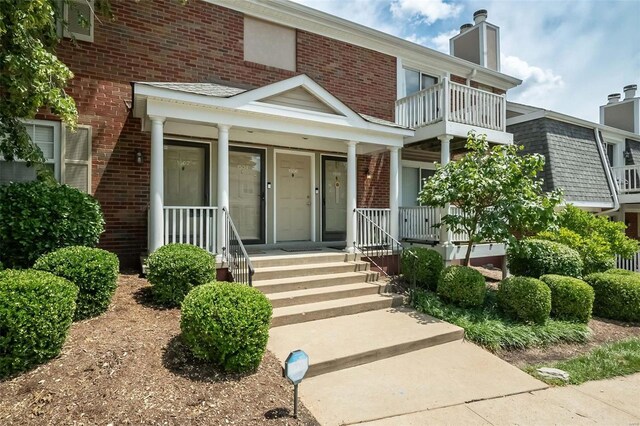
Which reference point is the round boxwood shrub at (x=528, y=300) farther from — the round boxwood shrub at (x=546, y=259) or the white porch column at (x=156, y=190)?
the white porch column at (x=156, y=190)

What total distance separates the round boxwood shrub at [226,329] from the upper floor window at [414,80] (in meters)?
9.21

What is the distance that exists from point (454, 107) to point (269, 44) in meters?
4.90

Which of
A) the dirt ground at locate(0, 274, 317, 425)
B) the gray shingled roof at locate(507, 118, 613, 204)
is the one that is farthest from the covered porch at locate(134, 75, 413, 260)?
the gray shingled roof at locate(507, 118, 613, 204)

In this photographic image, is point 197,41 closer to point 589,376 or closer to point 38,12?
point 38,12

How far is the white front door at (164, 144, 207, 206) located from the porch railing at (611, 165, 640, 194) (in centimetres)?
1513

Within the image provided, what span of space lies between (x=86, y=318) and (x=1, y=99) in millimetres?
3466

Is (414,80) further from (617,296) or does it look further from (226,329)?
(226,329)

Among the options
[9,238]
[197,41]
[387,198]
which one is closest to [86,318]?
[9,238]

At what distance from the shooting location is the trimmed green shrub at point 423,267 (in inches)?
281

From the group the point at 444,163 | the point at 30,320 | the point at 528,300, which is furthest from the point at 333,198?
the point at 30,320

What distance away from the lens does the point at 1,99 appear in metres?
5.14

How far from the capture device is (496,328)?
559 cm

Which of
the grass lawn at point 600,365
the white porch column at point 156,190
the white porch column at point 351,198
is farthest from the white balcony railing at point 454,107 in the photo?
the white porch column at point 156,190

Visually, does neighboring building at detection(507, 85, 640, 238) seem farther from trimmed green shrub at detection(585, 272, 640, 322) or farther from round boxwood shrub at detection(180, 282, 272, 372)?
round boxwood shrub at detection(180, 282, 272, 372)
